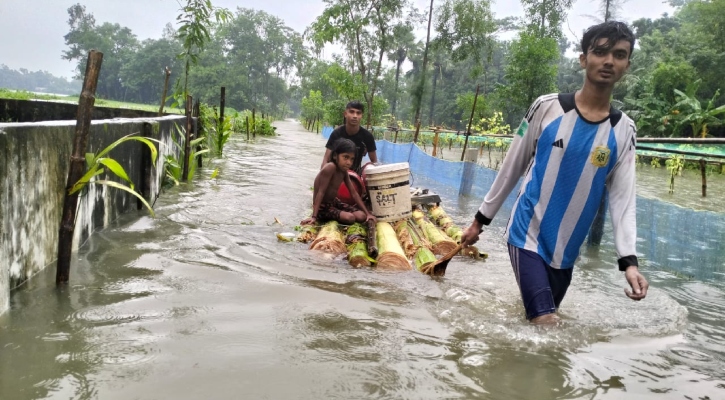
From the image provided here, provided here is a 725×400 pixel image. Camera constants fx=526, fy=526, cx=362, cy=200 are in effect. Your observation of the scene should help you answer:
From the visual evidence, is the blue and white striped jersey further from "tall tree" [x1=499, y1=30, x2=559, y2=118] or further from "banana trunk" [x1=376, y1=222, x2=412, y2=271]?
"tall tree" [x1=499, y1=30, x2=559, y2=118]

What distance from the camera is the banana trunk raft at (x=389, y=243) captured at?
4648 millimetres

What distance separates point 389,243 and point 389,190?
1067mm

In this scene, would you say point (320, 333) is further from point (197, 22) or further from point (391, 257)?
point (197, 22)

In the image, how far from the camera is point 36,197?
3.21 m

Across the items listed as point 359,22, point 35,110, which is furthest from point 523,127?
point 359,22

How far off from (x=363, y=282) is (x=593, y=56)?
7.57 feet

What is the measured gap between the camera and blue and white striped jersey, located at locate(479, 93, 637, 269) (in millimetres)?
2658

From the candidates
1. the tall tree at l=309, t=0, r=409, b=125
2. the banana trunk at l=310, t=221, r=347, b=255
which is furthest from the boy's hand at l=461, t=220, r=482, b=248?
the tall tree at l=309, t=0, r=409, b=125

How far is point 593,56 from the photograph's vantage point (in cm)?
268

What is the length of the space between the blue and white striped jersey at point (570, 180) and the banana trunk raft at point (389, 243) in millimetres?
1729

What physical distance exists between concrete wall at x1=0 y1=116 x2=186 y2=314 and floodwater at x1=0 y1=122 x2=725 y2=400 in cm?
16

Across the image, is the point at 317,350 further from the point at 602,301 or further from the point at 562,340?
the point at 602,301

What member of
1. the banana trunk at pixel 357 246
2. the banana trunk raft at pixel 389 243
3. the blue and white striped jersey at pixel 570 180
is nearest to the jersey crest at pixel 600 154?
the blue and white striped jersey at pixel 570 180

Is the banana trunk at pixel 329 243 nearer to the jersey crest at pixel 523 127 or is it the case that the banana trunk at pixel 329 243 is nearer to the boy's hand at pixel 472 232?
the boy's hand at pixel 472 232
